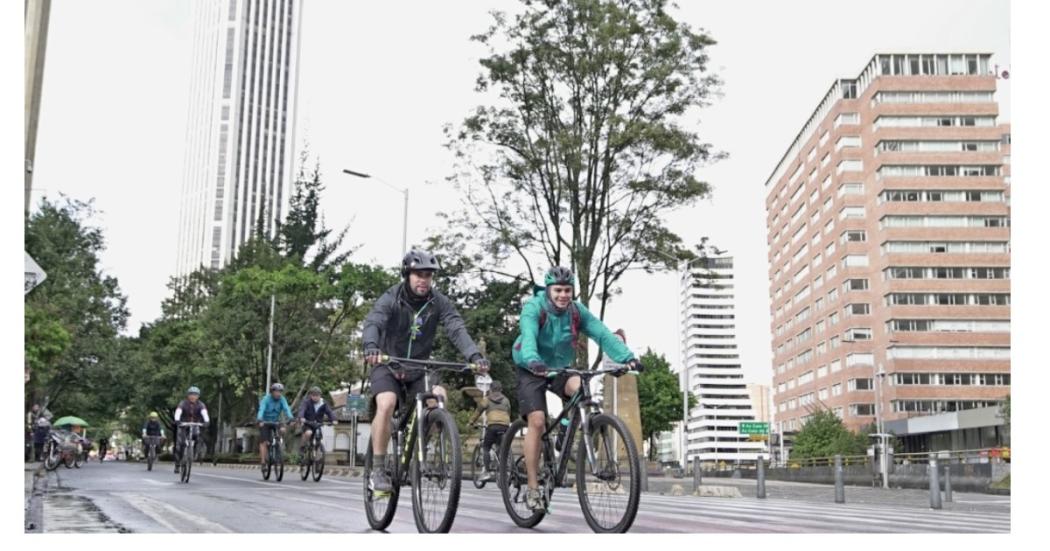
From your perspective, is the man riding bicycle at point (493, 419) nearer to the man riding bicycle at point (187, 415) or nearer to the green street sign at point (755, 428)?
the man riding bicycle at point (187, 415)

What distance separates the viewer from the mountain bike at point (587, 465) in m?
5.29

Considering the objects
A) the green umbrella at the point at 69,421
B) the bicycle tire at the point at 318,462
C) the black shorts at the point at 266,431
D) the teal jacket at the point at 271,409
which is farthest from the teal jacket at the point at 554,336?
the green umbrella at the point at 69,421

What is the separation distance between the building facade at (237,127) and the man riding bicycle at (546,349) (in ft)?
164

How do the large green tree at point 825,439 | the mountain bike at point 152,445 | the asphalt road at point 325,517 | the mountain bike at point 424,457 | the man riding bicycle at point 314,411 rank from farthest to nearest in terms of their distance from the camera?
the large green tree at point 825,439
the mountain bike at point 152,445
the man riding bicycle at point 314,411
the asphalt road at point 325,517
the mountain bike at point 424,457

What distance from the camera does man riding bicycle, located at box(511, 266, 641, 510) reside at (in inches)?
229

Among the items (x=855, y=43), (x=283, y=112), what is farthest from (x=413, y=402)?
(x=283, y=112)

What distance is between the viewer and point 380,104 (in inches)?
582

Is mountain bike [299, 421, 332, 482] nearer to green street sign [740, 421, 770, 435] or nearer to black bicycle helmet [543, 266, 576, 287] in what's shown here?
black bicycle helmet [543, 266, 576, 287]

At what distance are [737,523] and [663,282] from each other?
1408cm

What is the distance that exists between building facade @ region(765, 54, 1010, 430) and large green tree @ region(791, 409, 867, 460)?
2.99 m

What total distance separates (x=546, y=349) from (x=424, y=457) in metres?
0.92

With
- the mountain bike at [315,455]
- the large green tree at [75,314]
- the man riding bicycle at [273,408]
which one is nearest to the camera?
the man riding bicycle at [273,408]

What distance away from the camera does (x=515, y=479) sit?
6160 millimetres

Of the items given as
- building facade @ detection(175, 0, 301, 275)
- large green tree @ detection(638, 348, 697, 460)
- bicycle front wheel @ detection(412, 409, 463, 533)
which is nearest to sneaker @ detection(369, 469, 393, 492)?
bicycle front wheel @ detection(412, 409, 463, 533)
